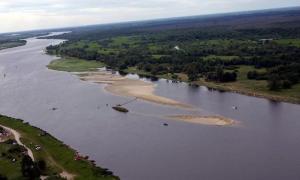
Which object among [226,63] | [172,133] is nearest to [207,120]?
[172,133]

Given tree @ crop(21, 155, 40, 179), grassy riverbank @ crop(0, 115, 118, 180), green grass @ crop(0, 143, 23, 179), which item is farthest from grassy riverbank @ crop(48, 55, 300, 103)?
tree @ crop(21, 155, 40, 179)

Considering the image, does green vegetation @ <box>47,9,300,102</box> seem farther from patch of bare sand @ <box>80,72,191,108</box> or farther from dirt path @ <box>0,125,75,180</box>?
dirt path @ <box>0,125,75,180</box>

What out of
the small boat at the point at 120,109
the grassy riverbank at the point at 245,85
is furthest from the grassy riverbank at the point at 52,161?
the grassy riverbank at the point at 245,85

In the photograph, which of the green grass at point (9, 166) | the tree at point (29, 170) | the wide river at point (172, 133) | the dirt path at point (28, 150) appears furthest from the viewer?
the wide river at point (172, 133)

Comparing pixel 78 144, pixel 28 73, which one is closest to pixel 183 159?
pixel 78 144

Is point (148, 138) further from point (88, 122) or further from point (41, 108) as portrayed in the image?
point (41, 108)

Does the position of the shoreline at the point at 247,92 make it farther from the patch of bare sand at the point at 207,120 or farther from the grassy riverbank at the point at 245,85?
the patch of bare sand at the point at 207,120
